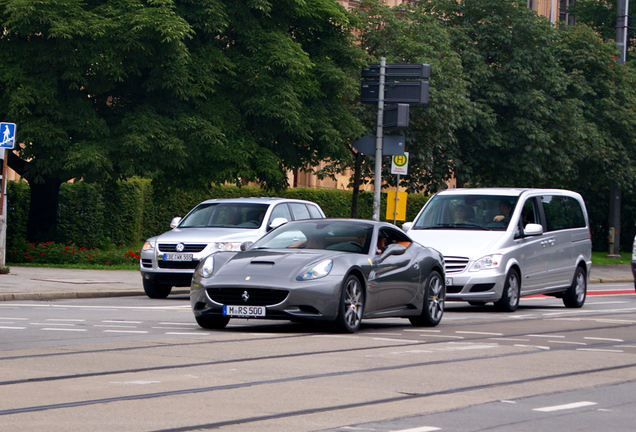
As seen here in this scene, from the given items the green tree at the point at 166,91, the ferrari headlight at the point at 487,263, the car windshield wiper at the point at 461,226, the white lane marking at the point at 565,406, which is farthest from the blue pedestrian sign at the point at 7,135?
the white lane marking at the point at 565,406

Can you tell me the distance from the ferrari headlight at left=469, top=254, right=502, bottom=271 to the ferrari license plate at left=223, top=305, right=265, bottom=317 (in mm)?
5890

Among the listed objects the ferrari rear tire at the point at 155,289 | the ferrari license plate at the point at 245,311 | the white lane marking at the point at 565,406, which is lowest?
the ferrari rear tire at the point at 155,289

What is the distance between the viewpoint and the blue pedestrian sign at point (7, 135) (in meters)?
21.9

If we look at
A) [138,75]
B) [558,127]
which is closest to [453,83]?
[558,127]

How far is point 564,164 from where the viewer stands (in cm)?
3925

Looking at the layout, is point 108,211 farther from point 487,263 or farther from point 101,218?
point 487,263

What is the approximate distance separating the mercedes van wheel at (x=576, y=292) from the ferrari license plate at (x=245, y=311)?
9.18 meters

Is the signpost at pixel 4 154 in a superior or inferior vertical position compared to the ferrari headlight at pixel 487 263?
superior

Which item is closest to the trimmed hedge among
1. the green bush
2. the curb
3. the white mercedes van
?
the green bush

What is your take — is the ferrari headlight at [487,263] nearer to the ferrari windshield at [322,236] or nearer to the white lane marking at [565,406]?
the ferrari windshield at [322,236]

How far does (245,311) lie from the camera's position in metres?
12.6

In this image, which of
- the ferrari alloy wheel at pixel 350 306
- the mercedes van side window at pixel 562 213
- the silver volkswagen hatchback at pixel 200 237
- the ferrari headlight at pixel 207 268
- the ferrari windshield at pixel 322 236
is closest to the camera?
the ferrari alloy wheel at pixel 350 306

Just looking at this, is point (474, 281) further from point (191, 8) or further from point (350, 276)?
point (191, 8)

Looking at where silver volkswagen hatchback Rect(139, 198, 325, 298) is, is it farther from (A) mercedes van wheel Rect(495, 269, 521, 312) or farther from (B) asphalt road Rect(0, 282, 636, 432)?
(B) asphalt road Rect(0, 282, 636, 432)
